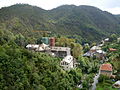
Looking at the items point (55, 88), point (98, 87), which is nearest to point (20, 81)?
point (55, 88)

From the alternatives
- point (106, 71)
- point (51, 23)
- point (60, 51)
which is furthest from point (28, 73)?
point (51, 23)

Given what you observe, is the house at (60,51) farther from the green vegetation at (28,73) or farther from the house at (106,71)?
the green vegetation at (28,73)

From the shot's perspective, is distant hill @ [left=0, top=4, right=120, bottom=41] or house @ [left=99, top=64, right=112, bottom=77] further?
distant hill @ [left=0, top=4, right=120, bottom=41]

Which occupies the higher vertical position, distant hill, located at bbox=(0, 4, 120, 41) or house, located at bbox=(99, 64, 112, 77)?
distant hill, located at bbox=(0, 4, 120, 41)

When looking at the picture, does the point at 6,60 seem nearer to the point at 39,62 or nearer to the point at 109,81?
the point at 39,62

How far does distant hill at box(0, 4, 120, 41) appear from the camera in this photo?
59503 millimetres

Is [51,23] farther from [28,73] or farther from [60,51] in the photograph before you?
[28,73]

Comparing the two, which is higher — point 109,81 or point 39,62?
point 39,62

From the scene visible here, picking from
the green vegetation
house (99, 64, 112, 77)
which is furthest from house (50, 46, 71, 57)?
the green vegetation

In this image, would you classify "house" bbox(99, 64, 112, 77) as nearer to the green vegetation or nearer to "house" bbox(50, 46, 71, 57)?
"house" bbox(50, 46, 71, 57)

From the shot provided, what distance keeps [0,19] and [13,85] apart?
146ft

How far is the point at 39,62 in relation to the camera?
2530 cm

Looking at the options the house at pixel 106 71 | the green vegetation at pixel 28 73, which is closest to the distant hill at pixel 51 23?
the green vegetation at pixel 28 73

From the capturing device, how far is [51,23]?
85.2 m
